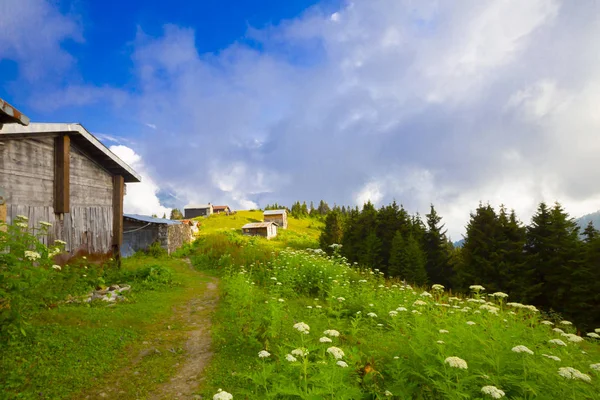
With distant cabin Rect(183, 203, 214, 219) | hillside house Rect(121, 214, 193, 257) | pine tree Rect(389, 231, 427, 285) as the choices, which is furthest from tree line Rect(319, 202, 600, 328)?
distant cabin Rect(183, 203, 214, 219)

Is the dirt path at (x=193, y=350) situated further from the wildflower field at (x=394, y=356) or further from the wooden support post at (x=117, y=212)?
the wooden support post at (x=117, y=212)

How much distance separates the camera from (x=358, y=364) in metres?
4.84

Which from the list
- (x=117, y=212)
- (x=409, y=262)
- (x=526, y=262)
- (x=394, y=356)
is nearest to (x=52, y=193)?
(x=117, y=212)

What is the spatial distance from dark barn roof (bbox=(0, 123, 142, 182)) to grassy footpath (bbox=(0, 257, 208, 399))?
5.62 meters

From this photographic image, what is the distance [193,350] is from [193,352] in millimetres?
113

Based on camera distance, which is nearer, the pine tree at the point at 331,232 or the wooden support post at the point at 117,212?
the wooden support post at the point at 117,212

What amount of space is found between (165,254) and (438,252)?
22.8 m

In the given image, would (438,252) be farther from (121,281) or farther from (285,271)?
(121,281)

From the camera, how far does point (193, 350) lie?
21.2 ft

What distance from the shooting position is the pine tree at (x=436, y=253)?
A: 24505 mm

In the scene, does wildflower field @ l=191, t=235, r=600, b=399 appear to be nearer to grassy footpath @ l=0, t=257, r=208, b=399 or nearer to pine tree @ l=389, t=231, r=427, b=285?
grassy footpath @ l=0, t=257, r=208, b=399

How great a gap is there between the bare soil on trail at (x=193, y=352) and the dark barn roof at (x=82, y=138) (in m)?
7.40

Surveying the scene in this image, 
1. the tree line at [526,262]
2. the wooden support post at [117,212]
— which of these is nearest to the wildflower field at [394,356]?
the wooden support post at [117,212]

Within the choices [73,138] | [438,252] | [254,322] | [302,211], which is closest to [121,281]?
[73,138]
